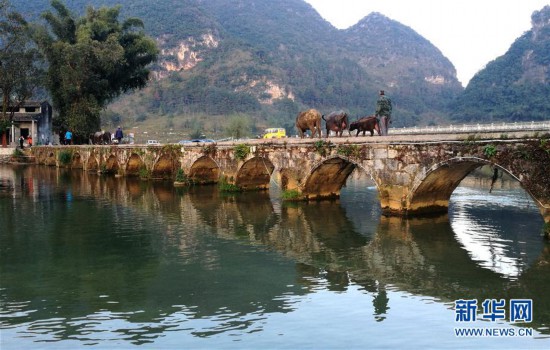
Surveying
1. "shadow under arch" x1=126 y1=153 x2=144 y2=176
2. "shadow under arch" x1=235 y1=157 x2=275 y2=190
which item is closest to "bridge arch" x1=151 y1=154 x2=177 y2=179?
"shadow under arch" x1=126 y1=153 x2=144 y2=176

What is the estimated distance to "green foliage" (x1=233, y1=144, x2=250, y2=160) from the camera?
3077cm

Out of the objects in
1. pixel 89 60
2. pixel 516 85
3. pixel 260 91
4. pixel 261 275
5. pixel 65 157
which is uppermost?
pixel 260 91

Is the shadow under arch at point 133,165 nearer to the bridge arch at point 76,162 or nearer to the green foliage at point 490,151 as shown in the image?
the bridge arch at point 76,162

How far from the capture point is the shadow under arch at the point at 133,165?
44922mm

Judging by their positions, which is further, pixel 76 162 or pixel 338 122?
pixel 76 162

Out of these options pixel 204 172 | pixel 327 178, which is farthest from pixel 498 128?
pixel 204 172

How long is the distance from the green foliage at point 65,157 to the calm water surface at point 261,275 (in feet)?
104

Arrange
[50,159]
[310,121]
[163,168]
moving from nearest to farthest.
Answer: [310,121] → [163,168] → [50,159]

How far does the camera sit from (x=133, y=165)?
150 feet

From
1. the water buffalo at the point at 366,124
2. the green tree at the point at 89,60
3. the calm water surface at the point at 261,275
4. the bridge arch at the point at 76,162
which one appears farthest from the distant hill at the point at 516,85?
the calm water surface at the point at 261,275

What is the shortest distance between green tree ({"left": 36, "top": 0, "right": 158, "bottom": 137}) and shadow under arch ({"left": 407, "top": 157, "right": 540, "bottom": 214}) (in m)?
42.7

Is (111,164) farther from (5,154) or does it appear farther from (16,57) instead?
(5,154)

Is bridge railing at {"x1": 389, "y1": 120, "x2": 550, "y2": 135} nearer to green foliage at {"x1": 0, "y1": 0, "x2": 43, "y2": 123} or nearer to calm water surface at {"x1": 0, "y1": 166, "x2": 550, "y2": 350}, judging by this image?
calm water surface at {"x1": 0, "y1": 166, "x2": 550, "y2": 350}

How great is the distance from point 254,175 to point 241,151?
2.96m
